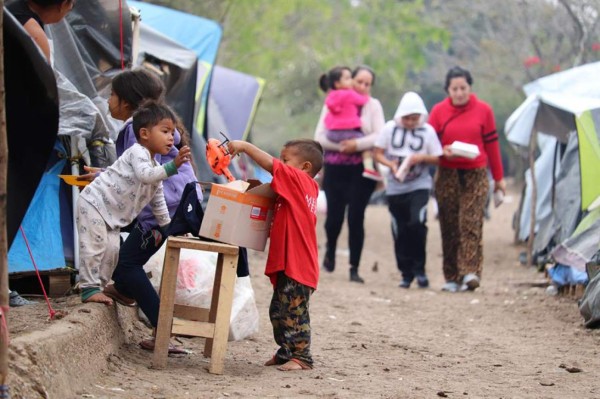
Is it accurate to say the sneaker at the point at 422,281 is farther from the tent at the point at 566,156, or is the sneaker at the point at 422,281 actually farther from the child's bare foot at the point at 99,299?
the child's bare foot at the point at 99,299

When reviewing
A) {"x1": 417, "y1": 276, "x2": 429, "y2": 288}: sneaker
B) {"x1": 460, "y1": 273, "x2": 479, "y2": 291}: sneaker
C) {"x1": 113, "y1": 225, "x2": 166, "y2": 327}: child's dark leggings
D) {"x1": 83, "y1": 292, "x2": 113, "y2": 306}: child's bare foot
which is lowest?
{"x1": 417, "y1": 276, "x2": 429, "y2": 288}: sneaker

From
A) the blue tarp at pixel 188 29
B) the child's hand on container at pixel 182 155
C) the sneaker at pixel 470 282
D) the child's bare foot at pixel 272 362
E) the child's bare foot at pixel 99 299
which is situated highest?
the blue tarp at pixel 188 29

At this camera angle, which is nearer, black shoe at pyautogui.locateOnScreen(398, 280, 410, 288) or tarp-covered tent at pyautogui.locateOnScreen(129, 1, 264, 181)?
black shoe at pyautogui.locateOnScreen(398, 280, 410, 288)

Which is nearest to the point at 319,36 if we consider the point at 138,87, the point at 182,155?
the point at 138,87

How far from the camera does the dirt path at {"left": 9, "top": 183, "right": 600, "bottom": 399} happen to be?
4922 millimetres

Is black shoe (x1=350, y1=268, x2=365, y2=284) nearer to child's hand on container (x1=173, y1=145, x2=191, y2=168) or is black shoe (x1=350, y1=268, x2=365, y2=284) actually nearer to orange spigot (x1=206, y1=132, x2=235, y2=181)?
orange spigot (x1=206, y1=132, x2=235, y2=181)

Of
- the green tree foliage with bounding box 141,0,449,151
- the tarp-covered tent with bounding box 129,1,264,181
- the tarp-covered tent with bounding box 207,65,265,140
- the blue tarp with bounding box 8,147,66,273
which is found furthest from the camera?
the green tree foliage with bounding box 141,0,449,151

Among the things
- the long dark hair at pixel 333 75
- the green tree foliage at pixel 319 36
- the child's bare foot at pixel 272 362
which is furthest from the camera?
the green tree foliage at pixel 319 36

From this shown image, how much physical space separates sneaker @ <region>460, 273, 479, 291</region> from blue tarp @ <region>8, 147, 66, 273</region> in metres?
4.54

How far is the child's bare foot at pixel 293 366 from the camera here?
538 cm

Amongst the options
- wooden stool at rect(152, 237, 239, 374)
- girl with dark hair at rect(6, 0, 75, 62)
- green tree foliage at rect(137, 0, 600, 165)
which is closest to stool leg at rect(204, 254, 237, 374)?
wooden stool at rect(152, 237, 239, 374)

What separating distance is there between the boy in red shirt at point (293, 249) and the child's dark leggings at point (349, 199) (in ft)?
14.9

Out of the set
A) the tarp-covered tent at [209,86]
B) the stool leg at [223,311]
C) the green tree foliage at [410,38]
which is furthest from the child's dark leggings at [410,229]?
the green tree foliage at [410,38]

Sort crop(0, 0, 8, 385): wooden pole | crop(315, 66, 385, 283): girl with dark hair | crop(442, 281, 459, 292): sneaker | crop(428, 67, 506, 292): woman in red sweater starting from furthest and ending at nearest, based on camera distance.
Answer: crop(315, 66, 385, 283): girl with dark hair < crop(442, 281, 459, 292): sneaker < crop(428, 67, 506, 292): woman in red sweater < crop(0, 0, 8, 385): wooden pole
